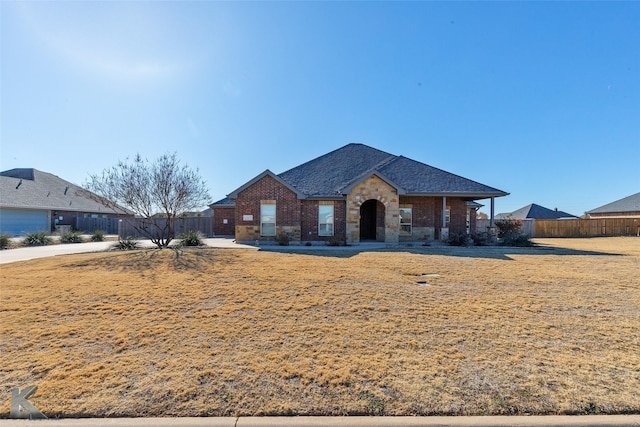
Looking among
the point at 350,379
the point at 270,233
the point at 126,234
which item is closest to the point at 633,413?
the point at 350,379

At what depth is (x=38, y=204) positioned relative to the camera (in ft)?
83.3

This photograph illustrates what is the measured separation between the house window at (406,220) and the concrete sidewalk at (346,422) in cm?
1557

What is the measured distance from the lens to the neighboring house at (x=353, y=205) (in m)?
16.6

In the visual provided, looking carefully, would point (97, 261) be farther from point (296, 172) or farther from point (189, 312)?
point (296, 172)

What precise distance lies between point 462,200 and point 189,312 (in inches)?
724

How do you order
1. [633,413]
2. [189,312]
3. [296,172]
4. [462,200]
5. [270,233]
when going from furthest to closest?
[296,172] → [462,200] → [270,233] → [189,312] → [633,413]

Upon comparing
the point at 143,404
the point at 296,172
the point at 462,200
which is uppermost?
the point at 296,172

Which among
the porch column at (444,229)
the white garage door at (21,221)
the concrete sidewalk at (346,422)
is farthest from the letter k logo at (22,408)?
the white garage door at (21,221)

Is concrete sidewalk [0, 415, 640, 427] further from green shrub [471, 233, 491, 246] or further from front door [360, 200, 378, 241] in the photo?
front door [360, 200, 378, 241]

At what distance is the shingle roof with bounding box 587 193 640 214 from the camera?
122 feet

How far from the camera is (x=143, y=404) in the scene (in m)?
2.71

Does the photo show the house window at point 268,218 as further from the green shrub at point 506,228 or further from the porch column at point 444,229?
the green shrub at point 506,228

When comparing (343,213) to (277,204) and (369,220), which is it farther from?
(277,204)

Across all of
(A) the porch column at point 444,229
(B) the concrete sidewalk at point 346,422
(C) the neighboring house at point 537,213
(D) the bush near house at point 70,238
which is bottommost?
(B) the concrete sidewalk at point 346,422
